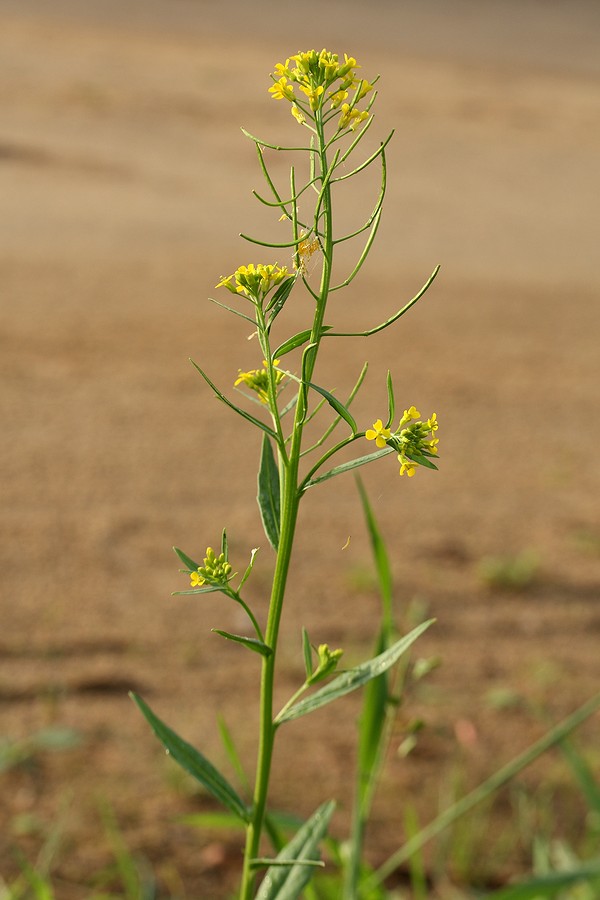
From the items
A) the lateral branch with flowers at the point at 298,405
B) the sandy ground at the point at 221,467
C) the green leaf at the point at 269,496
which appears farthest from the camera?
the sandy ground at the point at 221,467

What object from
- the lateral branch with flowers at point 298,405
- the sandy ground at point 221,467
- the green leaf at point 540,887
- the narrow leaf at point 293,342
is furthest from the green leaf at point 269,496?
the sandy ground at point 221,467

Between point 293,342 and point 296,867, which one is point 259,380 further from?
point 296,867

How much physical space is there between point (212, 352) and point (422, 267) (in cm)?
168

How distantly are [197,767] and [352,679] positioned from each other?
145 millimetres

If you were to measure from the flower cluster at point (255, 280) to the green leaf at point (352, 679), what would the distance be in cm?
23

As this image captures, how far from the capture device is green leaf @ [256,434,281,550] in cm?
72

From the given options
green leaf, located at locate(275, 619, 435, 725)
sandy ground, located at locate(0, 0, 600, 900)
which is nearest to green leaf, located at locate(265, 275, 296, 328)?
green leaf, located at locate(275, 619, 435, 725)

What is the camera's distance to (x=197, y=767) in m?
0.77

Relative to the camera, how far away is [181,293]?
4.71 metres

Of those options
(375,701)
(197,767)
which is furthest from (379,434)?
(375,701)

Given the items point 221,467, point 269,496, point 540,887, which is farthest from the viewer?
point 221,467

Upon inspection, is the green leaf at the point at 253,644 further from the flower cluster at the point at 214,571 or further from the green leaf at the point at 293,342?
the green leaf at the point at 293,342

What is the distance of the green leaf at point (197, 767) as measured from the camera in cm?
74

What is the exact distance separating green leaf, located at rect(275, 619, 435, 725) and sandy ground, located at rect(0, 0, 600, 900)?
50.4 inches
